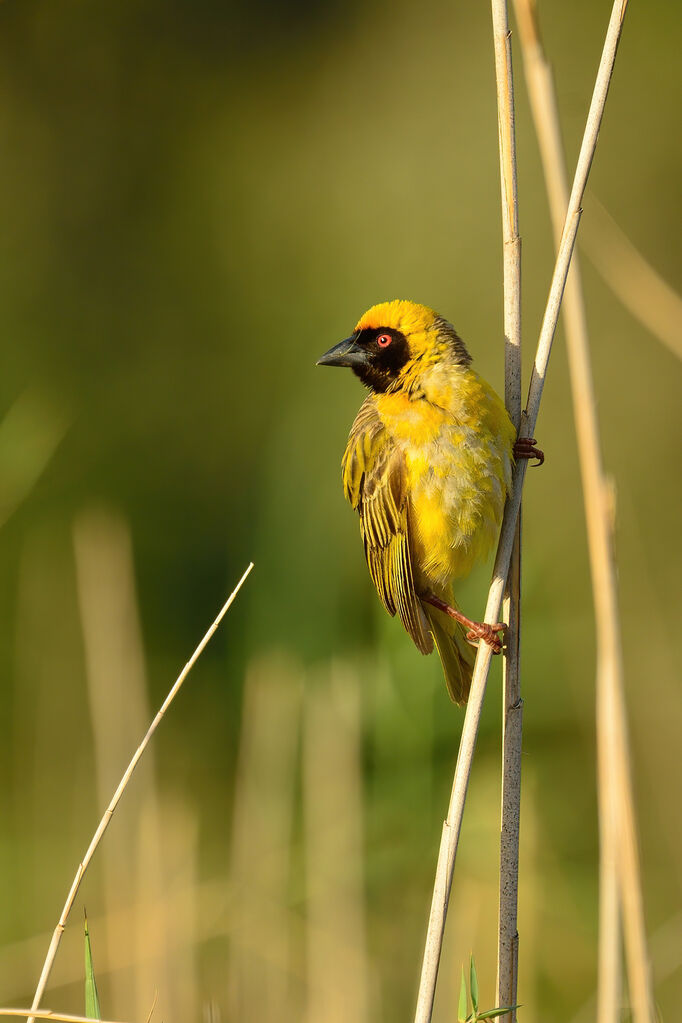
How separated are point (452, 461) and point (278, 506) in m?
2.00

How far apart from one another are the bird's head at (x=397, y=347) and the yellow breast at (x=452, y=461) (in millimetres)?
55

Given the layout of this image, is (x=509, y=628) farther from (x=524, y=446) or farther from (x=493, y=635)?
(x=524, y=446)

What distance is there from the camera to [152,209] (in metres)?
7.47

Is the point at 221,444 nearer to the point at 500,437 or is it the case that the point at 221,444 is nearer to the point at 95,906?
the point at 95,906

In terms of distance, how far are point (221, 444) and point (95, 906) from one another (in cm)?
372

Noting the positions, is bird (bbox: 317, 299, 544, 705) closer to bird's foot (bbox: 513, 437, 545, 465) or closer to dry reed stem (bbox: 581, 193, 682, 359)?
bird's foot (bbox: 513, 437, 545, 465)

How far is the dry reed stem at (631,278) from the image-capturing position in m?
2.46

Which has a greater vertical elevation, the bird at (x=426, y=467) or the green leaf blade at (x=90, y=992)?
the bird at (x=426, y=467)

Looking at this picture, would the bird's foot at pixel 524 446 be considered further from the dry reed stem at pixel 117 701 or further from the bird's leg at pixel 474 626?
the dry reed stem at pixel 117 701

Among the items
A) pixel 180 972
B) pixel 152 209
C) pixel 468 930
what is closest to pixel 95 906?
pixel 180 972

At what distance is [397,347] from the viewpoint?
2.76m

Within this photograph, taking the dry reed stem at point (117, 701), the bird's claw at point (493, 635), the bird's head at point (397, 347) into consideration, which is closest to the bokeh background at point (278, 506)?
the dry reed stem at point (117, 701)

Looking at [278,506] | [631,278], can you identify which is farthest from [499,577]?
[278,506]

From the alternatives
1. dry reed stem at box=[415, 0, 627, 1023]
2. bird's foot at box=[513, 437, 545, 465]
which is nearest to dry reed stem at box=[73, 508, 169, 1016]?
dry reed stem at box=[415, 0, 627, 1023]
